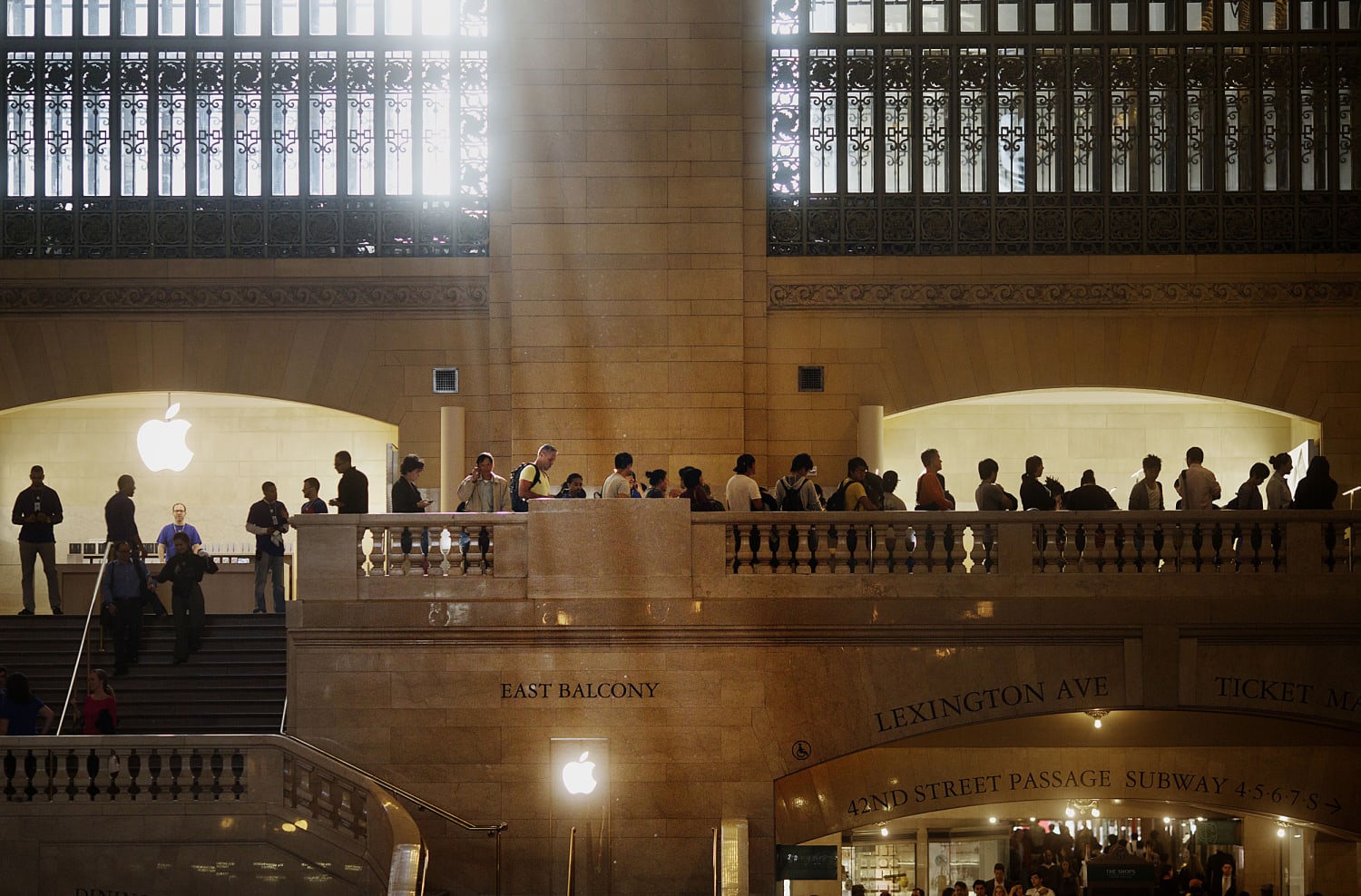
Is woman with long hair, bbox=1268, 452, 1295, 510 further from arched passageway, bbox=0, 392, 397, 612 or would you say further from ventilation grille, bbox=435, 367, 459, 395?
arched passageway, bbox=0, 392, 397, 612

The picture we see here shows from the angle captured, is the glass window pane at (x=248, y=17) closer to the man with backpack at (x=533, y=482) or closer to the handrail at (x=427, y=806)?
the man with backpack at (x=533, y=482)

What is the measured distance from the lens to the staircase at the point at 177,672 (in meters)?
15.6

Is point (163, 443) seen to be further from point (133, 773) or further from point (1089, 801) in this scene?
point (1089, 801)

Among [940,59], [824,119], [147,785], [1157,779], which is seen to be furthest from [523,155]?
[1157,779]

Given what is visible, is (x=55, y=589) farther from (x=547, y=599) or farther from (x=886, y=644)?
(x=886, y=644)

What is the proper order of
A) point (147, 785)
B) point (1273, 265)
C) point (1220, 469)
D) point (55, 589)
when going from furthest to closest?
point (1220, 469) < point (1273, 265) < point (55, 589) < point (147, 785)

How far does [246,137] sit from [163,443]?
12.7 ft

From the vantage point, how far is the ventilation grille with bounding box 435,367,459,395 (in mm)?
19781

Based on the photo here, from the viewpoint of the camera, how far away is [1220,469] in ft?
68.8

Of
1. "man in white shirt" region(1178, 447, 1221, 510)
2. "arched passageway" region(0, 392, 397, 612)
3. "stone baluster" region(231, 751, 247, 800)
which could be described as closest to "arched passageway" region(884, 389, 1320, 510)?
"man in white shirt" region(1178, 447, 1221, 510)

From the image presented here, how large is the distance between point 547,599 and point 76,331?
26.9ft

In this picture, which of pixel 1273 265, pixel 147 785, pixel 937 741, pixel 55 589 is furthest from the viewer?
pixel 1273 265

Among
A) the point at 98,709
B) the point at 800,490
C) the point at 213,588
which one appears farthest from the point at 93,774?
the point at 800,490

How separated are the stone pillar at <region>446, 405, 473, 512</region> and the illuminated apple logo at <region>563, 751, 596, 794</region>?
5471 millimetres
